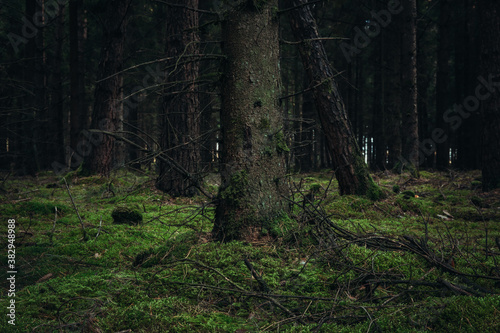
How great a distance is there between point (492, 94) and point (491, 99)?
132 mm

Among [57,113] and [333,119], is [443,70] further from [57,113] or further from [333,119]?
[57,113]

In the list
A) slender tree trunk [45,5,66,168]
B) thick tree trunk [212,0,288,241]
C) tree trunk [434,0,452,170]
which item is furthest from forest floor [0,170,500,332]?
slender tree trunk [45,5,66,168]

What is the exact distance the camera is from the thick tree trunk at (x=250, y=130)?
142 inches

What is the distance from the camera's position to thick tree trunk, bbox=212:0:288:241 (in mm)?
3605

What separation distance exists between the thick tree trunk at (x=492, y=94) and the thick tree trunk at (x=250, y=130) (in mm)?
7051

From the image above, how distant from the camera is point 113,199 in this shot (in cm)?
805

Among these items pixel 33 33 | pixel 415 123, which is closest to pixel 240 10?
pixel 415 123

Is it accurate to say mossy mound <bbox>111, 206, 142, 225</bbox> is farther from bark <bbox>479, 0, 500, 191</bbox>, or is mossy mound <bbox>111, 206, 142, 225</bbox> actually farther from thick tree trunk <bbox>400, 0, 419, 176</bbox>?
thick tree trunk <bbox>400, 0, 419, 176</bbox>

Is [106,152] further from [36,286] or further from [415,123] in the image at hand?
[415,123]

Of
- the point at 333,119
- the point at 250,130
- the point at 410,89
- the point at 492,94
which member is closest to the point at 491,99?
the point at 492,94

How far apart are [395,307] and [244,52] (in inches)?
107

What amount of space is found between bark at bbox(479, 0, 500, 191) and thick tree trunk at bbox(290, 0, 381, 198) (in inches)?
133

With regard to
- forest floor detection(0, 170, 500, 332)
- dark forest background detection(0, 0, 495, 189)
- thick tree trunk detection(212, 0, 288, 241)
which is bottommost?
forest floor detection(0, 170, 500, 332)

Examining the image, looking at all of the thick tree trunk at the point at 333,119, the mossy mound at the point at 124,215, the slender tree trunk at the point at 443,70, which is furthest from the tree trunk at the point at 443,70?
the mossy mound at the point at 124,215
